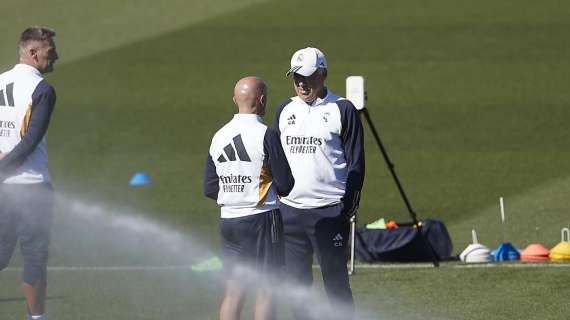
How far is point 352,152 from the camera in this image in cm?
965

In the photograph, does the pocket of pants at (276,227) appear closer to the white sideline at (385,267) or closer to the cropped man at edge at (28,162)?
the cropped man at edge at (28,162)

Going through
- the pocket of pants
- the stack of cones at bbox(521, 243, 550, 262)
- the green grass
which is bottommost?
the green grass

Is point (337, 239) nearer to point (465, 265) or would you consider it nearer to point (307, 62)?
point (307, 62)

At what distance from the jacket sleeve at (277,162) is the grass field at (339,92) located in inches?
131

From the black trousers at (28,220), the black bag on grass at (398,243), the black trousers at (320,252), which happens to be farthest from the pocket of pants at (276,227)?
the black bag on grass at (398,243)

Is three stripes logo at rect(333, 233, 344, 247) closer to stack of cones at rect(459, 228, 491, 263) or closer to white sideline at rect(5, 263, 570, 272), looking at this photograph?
white sideline at rect(5, 263, 570, 272)

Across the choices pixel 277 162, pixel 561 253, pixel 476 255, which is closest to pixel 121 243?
pixel 476 255

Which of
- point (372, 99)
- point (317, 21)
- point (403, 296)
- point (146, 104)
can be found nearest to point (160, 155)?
point (146, 104)

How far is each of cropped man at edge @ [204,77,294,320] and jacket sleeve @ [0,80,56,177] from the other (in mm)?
1400

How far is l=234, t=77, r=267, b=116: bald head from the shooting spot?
9.05m

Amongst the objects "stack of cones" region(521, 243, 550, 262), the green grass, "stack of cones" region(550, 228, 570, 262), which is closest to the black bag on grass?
the green grass

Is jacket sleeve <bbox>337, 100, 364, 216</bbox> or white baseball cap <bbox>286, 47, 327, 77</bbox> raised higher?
white baseball cap <bbox>286, 47, 327, 77</bbox>

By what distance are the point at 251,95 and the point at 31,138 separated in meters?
1.84

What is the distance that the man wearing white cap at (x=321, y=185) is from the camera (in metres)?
9.66
